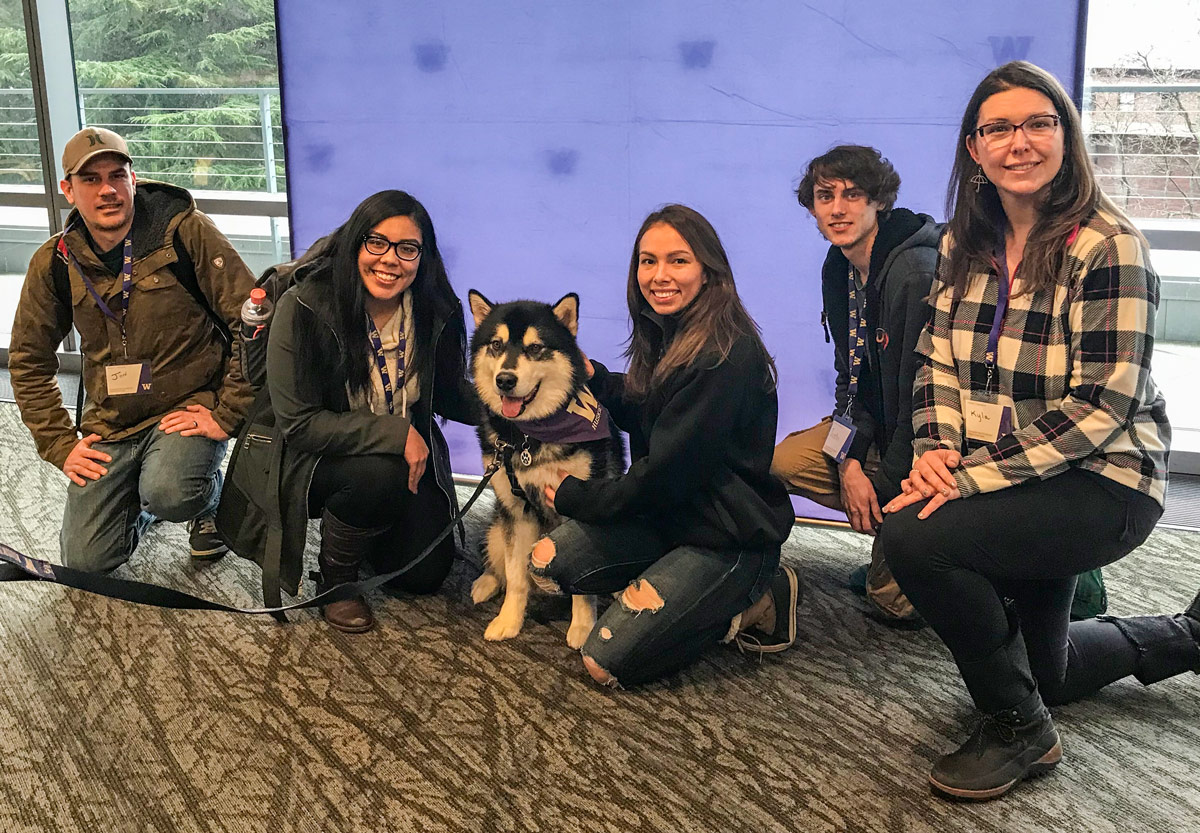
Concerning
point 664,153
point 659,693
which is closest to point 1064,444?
point 659,693

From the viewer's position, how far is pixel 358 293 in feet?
7.89

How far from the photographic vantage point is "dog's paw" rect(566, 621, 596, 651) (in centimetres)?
239

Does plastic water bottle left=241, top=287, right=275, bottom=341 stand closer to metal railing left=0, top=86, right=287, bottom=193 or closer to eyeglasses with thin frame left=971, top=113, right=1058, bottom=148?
eyeglasses with thin frame left=971, top=113, right=1058, bottom=148

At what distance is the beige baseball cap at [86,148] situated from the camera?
8.54ft

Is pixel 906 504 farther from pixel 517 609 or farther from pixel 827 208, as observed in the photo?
pixel 517 609

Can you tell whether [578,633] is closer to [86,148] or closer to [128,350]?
[128,350]

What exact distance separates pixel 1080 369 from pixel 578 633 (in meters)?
1.30

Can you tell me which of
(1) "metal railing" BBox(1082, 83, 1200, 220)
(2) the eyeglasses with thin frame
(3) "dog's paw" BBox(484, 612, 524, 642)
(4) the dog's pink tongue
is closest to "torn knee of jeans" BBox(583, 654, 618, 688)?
(3) "dog's paw" BBox(484, 612, 524, 642)

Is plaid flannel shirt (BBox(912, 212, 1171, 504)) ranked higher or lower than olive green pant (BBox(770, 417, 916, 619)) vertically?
higher

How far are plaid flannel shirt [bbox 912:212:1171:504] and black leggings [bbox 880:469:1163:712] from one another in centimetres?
4

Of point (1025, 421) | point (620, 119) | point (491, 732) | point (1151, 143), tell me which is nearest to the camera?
point (1025, 421)

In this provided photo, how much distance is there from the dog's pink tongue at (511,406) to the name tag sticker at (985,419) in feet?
3.36

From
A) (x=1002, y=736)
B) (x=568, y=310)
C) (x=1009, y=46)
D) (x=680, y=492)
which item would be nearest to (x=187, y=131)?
(x=568, y=310)

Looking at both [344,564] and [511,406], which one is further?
[344,564]
